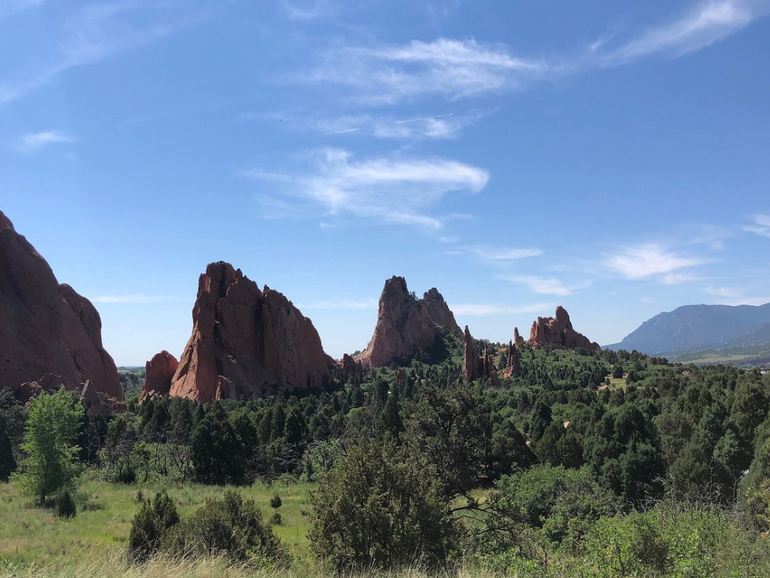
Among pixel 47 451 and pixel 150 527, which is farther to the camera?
pixel 47 451

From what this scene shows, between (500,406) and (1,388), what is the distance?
76.2m

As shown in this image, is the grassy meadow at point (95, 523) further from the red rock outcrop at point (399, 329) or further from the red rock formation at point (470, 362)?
the red rock outcrop at point (399, 329)

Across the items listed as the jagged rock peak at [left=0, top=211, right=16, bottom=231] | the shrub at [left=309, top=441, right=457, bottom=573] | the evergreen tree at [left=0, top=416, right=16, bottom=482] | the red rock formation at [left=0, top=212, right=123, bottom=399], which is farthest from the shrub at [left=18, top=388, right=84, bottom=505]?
the jagged rock peak at [left=0, top=211, right=16, bottom=231]

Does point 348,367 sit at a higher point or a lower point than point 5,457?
higher

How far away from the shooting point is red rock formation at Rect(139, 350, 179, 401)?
A: 108m

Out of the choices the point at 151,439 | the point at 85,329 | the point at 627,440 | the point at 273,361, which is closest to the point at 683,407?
the point at 627,440

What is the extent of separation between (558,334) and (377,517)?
16117 cm

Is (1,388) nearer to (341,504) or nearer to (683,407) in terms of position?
(341,504)

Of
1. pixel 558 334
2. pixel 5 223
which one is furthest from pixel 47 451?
pixel 558 334

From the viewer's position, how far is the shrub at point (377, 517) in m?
12.2

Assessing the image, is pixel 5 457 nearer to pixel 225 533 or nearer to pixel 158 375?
pixel 225 533

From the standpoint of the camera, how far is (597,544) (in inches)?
448

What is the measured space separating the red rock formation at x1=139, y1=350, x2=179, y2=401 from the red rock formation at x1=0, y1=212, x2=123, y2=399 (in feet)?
22.3

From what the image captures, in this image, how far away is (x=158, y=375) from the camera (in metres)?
109
